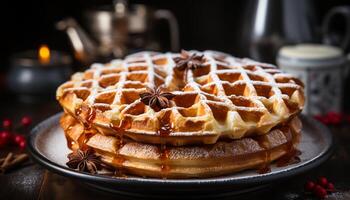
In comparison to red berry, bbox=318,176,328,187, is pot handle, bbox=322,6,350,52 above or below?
above

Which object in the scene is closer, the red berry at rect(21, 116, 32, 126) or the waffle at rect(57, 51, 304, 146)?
the waffle at rect(57, 51, 304, 146)

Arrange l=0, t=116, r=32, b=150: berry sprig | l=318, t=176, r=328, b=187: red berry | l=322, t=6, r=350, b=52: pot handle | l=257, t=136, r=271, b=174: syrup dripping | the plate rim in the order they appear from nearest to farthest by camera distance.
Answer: the plate rim → l=257, t=136, r=271, b=174: syrup dripping → l=318, t=176, r=328, b=187: red berry → l=0, t=116, r=32, b=150: berry sprig → l=322, t=6, r=350, b=52: pot handle

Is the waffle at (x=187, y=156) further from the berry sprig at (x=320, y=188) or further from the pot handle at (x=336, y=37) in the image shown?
the pot handle at (x=336, y=37)

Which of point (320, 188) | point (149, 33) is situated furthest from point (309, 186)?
point (149, 33)

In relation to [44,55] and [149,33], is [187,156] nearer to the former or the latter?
[44,55]

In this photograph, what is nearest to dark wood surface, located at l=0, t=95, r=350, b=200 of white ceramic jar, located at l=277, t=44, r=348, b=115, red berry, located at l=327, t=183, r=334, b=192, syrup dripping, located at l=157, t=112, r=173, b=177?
red berry, located at l=327, t=183, r=334, b=192

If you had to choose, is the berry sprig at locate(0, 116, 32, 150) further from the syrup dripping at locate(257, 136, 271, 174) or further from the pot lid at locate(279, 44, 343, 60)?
the pot lid at locate(279, 44, 343, 60)

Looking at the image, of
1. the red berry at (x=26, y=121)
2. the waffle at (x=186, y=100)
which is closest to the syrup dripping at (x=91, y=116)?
the waffle at (x=186, y=100)
